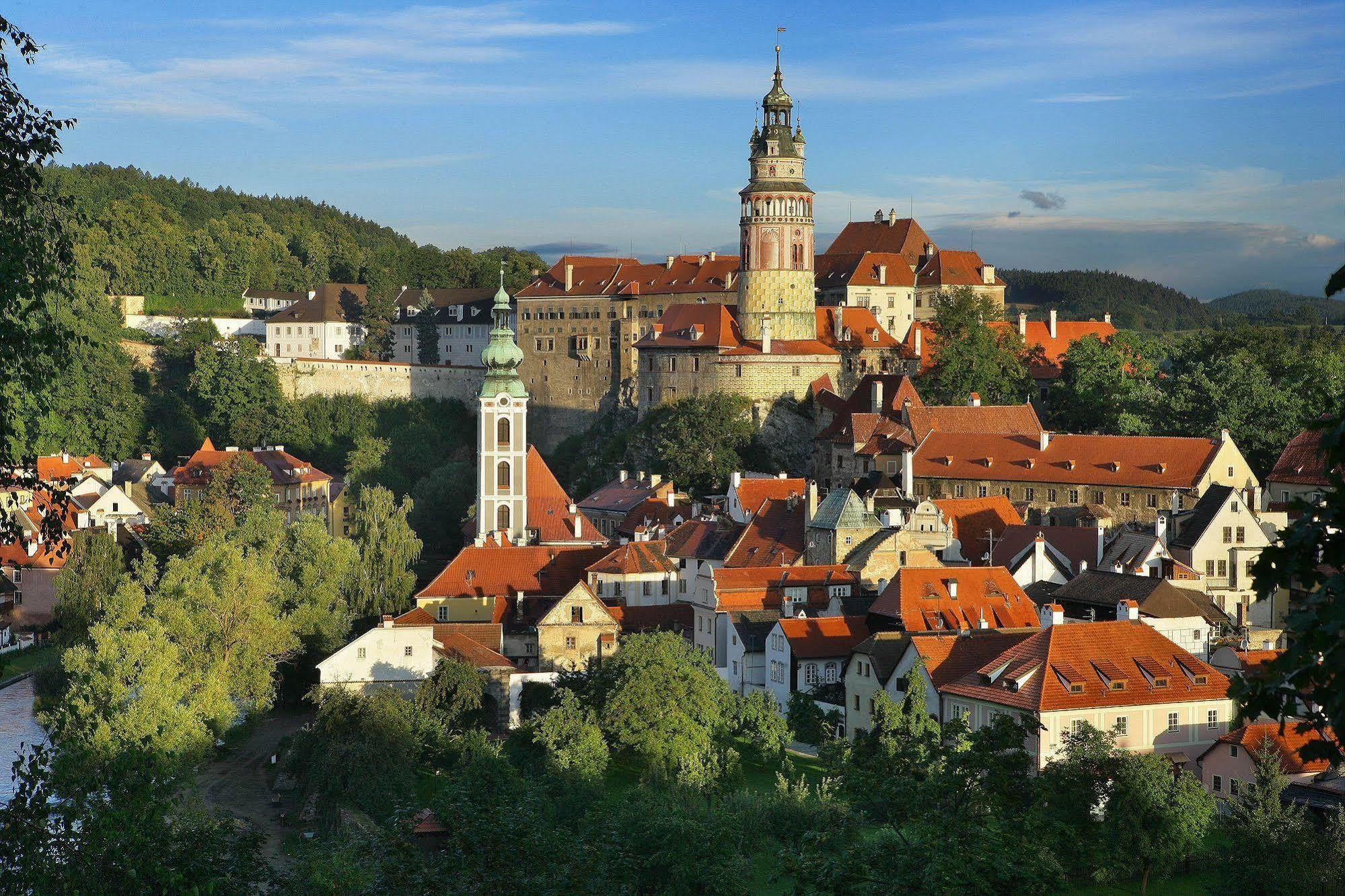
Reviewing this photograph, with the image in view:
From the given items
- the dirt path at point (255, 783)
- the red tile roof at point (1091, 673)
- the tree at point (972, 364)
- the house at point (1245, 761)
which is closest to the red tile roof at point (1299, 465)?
the tree at point (972, 364)

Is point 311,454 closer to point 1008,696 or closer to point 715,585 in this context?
point 715,585

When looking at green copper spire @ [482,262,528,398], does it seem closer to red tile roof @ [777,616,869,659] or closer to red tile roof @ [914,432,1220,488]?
red tile roof @ [914,432,1220,488]

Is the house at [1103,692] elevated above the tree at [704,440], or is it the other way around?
the tree at [704,440]

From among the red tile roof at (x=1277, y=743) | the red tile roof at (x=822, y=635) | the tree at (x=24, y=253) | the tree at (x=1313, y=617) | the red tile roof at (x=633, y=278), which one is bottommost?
the red tile roof at (x=1277, y=743)

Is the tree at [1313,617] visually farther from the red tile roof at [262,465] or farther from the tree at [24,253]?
the red tile roof at [262,465]

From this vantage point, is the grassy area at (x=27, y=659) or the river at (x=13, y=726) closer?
the river at (x=13, y=726)

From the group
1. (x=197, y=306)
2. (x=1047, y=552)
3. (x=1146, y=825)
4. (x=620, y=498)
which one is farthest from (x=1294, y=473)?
(x=197, y=306)

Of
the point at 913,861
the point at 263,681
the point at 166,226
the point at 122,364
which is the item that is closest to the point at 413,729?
the point at 263,681
